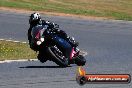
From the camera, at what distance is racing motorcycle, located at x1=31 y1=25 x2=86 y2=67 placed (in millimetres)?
13538

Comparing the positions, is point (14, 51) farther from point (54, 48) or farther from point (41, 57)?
point (54, 48)

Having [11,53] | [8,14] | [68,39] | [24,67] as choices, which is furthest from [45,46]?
[8,14]

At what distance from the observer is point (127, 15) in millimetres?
43250

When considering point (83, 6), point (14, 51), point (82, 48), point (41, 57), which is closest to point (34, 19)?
Result: point (41, 57)

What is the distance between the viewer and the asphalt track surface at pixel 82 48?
627 inches

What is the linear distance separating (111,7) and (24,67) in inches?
1135

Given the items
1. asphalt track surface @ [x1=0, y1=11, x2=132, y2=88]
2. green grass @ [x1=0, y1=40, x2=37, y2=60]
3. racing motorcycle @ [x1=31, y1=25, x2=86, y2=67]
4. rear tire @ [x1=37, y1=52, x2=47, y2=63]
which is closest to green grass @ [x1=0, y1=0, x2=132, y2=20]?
asphalt track surface @ [x1=0, y1=11, x2=132, y2=88]

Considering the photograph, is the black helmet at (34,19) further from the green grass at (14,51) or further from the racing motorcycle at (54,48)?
the green grass at (14,51)

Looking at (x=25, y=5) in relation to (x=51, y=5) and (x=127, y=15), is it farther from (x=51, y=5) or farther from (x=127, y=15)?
(x=127, y=15)

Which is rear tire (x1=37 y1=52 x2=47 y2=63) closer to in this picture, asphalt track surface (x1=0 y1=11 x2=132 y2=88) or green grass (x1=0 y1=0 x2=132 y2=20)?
asphalt track surface (x1=0 y1=11 x2=132 y2=88)

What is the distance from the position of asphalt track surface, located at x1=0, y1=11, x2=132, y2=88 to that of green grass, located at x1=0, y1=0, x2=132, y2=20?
9.59 feet

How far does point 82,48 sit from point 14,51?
4650 millimetres

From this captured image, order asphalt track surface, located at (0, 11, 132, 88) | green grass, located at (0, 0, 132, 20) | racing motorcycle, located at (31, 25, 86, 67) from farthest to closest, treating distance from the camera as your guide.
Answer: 1. green grass, located at (0, 0, 132, 20)
2. asphalt track surface, located at (0, 11, 132, 88)
3. racing motorcycle, located at (31, 25, 86, 67)

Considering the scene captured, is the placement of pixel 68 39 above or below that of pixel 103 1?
above
